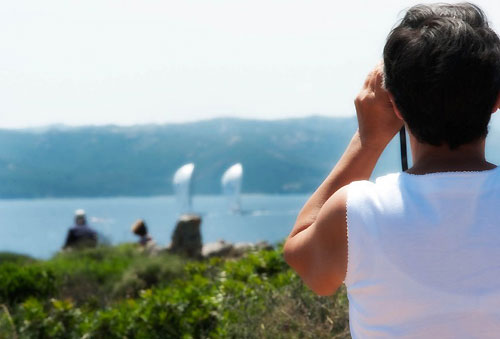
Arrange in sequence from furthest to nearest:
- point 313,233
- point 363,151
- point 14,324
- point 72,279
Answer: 1. point 72,279
2. point 14,324
3. point 363,151
4. point 313,233

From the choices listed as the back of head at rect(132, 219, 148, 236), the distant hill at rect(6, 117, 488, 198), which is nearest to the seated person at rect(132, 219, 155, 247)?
the back of head at rect(132, 219, 148, 236)

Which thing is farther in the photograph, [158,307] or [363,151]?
[158,307]

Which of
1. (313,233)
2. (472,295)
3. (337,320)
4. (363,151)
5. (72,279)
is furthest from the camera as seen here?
(72,279)

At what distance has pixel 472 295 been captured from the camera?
1215 mm

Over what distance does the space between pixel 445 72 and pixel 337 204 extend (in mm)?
275

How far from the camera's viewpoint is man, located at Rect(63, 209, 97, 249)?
A: 48.9ft

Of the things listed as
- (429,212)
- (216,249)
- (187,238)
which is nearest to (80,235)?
(187,238)

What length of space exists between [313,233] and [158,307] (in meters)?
4.40

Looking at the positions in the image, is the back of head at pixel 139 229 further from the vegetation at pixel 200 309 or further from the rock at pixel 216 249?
the vegetation at pixel 200 309

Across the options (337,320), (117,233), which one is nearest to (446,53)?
(337,320)

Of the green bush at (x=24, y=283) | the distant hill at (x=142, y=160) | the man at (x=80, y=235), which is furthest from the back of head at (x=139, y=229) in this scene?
the distant hill at (x=142, y=160)

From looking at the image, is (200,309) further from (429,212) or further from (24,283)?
(429,212)

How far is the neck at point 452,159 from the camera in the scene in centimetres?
131

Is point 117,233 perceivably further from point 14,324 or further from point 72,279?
point 14,324
